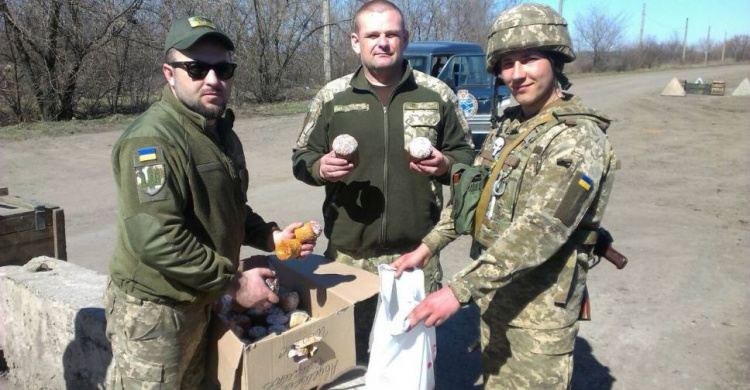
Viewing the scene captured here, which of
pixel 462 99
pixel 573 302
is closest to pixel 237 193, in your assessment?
pixel 573 302

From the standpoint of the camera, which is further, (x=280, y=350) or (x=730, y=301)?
(x=730, y=301)

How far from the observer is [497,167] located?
2461mm

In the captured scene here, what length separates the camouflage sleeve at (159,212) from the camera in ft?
6.80

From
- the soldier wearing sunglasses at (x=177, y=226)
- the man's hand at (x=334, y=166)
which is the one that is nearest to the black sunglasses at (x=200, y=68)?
the soldier wearing sunglasses at (x=177, y=226)

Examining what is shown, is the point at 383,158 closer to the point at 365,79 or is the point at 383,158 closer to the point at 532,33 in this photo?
the point at 365,79

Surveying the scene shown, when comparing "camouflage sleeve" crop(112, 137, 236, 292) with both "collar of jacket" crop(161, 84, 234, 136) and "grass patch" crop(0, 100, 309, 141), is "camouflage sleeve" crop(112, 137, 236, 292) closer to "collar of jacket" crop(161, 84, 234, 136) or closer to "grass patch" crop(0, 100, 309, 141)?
"collar of jacket" crop(161, 84, 234, 136)

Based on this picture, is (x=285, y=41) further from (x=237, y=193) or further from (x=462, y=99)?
(x=237, y=193)

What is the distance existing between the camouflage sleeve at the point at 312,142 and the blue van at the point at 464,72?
345 inches

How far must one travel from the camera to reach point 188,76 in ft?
7.58

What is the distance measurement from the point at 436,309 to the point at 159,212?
1.07m

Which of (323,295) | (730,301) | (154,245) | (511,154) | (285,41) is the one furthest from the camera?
(285,41)

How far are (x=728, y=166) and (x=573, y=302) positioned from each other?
10.6 meters

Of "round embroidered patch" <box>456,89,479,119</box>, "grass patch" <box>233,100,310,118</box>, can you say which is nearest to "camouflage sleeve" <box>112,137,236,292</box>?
"round embroidered patch" <box>456,89,479,119</box>

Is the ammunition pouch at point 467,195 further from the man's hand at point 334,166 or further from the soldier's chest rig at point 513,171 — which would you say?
the man's hand at point 334,166
